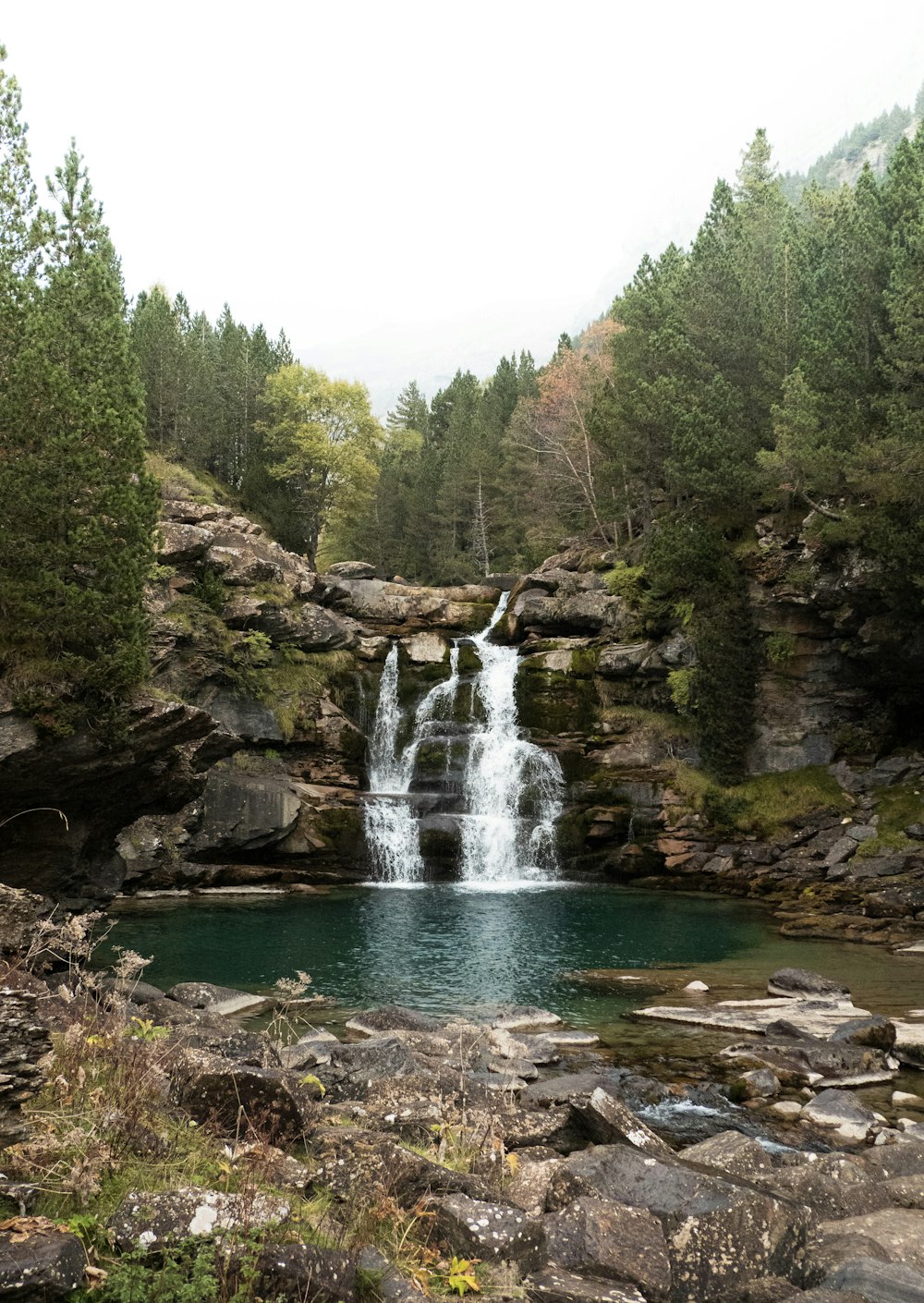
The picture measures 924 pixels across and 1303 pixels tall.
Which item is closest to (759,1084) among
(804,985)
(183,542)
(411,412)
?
(804,985)

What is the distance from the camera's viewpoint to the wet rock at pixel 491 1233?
16.9 ft

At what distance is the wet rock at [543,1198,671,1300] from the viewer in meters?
5.51

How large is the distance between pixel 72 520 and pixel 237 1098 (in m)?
14.3

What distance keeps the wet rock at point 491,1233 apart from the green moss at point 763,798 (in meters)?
27.6

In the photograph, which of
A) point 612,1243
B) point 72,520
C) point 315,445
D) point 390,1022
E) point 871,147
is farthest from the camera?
point 871,147

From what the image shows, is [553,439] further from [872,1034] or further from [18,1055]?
[18,1055]

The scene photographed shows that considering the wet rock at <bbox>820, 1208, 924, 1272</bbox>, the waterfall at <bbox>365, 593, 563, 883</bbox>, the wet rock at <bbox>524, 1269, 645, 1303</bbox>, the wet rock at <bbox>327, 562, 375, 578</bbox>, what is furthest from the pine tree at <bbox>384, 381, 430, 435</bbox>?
the wet rock at <bbox>524, 1269, 645, 1303</bbox>

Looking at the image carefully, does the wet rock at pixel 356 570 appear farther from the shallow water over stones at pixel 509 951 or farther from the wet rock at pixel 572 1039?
the wet rock at pixel 572 1039

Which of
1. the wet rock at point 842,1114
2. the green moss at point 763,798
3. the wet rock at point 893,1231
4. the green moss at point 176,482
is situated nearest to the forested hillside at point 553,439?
the green moss at point 763,798

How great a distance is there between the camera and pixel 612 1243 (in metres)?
Result: 5.73

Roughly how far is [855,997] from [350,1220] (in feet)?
47.2

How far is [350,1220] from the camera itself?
5.35 m

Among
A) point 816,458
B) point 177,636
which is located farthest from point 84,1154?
point 177,636

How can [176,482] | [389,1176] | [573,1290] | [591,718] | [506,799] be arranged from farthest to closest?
1. [176,482]
2. [591,718]
3. [506,799]
4. [389,1176]
5. [573,1290]
